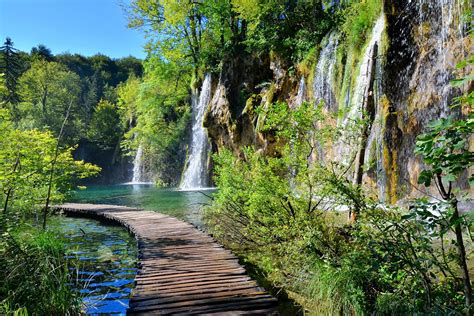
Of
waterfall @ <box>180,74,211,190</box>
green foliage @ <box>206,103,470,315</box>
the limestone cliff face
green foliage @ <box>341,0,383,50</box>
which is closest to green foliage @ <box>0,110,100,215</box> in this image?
green foliage @ <box>206,103,470,315</box>

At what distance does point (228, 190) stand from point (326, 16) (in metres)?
13.9

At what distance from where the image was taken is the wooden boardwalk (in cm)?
468

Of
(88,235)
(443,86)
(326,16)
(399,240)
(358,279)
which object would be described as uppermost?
(326,16)

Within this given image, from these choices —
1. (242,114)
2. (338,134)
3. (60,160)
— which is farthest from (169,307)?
(242,114)

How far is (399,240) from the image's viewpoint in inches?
137

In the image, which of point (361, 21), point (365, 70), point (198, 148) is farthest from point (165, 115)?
point (365, 70)

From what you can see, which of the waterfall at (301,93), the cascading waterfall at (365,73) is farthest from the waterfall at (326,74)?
the cascading waterfall at (365,73)

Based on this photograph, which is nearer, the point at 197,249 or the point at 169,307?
the point at 169,307

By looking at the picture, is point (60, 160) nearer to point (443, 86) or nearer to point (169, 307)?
point (169, 307)

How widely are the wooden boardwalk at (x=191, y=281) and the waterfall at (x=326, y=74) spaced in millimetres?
8464

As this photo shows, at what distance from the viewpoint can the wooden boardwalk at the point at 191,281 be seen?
468 centimetres

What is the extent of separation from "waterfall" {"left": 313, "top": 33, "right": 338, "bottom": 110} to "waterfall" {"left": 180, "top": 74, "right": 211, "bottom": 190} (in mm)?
10829

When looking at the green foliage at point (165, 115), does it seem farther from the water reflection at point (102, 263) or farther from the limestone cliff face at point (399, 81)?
the limestone cliff face at point (399, 81)

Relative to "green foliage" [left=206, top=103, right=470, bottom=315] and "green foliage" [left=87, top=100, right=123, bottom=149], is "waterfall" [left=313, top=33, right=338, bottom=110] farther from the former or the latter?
"green foliage" [left=87, top=100, right=123, bottom=149]
